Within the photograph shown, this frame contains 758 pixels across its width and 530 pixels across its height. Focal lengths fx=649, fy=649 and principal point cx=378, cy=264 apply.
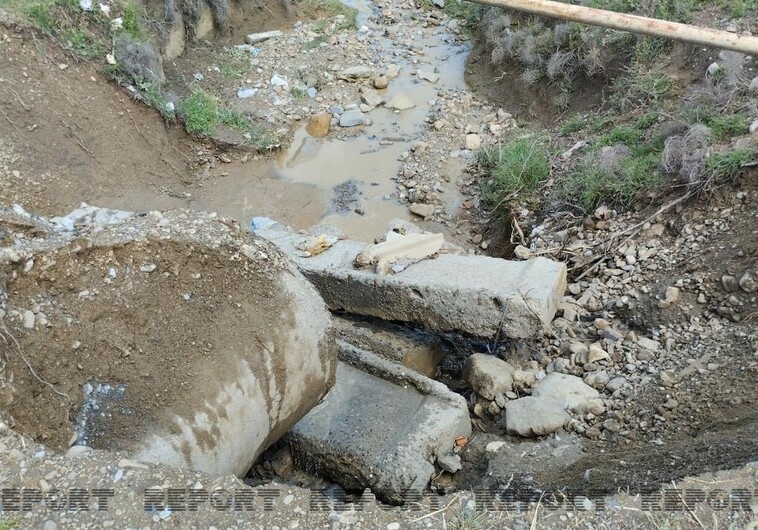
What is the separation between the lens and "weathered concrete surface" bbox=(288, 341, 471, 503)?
3305 mm

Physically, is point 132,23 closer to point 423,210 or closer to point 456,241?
point 423,210

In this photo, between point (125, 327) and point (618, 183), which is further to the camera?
point (618, 183)

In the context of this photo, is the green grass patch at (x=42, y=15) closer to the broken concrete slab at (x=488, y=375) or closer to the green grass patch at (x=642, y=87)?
the broken concrete slab at (x=488, y=375)

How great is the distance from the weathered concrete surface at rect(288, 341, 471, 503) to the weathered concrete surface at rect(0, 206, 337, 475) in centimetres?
51

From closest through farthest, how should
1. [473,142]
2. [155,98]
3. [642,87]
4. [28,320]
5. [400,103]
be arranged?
[28,320] → [642,87] → [155,98] → [473,142] → [400,103]

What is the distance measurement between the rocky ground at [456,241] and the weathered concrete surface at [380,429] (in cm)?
18

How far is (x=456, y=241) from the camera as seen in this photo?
613 cm

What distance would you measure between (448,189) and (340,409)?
3.60 m

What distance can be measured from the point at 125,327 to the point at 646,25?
339 centimetres

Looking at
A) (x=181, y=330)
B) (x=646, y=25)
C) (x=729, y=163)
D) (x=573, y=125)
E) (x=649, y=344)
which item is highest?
(x=646, y=25)

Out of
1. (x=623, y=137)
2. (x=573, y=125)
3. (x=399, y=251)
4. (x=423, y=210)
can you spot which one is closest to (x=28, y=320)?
(x=399, y=251)

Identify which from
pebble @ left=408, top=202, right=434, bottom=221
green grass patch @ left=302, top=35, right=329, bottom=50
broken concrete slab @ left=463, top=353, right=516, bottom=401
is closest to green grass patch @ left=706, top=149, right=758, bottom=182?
broken concrete slab @ left=463, top=353, right=516, bottom=401

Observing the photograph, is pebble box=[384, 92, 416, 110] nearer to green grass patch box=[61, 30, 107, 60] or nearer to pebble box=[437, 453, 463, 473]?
green grass patch box=[61, 30, 107, 60]

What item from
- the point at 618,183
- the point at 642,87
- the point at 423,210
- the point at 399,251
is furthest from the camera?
the point at 423,210
